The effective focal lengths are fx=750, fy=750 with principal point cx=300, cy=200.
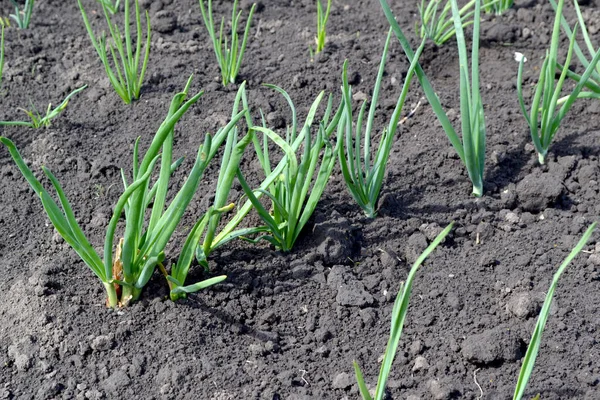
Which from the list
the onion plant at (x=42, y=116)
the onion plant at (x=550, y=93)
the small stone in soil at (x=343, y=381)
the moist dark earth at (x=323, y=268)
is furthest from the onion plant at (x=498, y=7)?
the small stone in soil at (x=343, y=381)

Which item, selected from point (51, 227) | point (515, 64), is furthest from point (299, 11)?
point (51, 227)

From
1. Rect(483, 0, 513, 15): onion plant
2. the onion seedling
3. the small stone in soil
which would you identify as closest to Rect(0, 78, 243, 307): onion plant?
the small stone in soil

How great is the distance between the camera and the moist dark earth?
1909 millimetres

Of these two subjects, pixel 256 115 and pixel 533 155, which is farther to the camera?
pixel 256 115

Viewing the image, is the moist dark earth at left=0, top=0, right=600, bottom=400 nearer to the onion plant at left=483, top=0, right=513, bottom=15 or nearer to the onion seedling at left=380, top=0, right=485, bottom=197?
the onion seedling at left=380, top=0, right=485, bottom=197

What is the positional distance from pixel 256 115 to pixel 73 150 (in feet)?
2.21

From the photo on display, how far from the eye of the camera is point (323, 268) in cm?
219

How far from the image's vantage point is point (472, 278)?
2.14 metres

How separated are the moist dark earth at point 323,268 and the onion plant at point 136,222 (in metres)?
0.11

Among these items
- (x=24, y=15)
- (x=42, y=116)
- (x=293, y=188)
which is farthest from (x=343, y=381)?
(x=24, y=15)

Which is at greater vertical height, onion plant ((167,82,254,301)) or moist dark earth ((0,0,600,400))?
onion plant ((167,82,254,301))

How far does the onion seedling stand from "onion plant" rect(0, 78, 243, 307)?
649 millimetres

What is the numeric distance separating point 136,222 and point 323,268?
0.59 m

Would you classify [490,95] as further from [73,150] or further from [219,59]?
[73,150]
